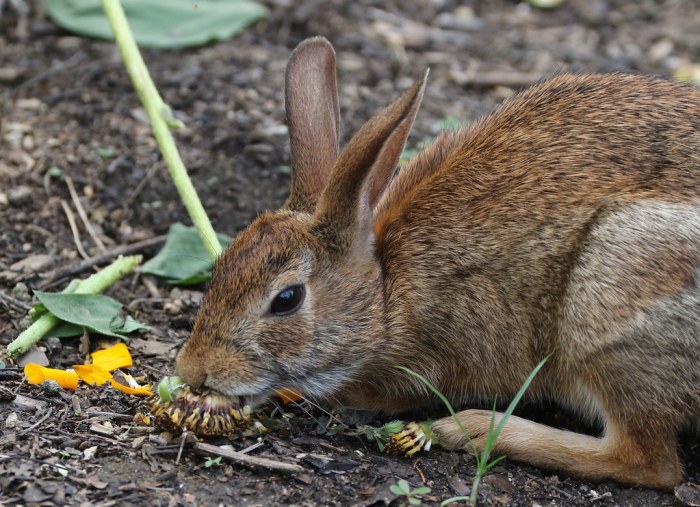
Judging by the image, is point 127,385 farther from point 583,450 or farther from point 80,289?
point 583,450

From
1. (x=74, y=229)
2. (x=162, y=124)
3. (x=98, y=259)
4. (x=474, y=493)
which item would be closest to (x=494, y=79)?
(x=162, y=124)

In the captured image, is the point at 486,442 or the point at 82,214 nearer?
the point at 486,442

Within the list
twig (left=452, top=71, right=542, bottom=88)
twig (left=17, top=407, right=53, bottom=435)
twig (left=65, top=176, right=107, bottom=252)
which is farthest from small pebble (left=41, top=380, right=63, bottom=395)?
twig (left=452, top=71, right=542, bottom=88)

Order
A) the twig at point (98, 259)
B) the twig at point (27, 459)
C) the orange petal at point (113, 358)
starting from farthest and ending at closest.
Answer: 1. the twig at point (98, 259)
2. the orange petal at point (113, 358)
3. the twig at point (27, 459)

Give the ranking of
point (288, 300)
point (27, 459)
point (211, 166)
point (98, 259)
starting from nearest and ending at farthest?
point (27, 459), point (288, 300), point (98, 259), point (211, 166)

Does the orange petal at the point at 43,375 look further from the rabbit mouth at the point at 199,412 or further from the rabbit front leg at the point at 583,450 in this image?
the rabbit front leg at the point at 583,450

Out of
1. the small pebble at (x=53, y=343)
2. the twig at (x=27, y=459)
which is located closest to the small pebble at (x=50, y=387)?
the small pebble at (x=53, y=343)
